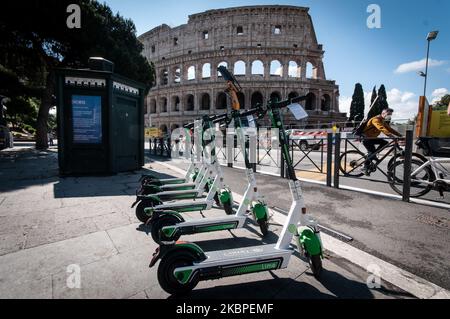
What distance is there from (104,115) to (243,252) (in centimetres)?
712

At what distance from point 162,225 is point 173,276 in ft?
3.63

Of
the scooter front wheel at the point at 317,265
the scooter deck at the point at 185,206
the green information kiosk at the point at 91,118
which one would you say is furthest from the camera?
the green information kiosk at the point at 91,118

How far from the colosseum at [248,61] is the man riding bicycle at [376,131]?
33.8m

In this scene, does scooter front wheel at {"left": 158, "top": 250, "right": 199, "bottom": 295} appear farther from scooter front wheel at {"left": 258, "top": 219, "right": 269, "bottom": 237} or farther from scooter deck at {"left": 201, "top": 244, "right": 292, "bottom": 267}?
scooter front wheel at {"left": 258, "top": 219, "right": 269, "bottom": 237}

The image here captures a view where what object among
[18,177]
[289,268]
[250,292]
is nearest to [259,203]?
[289,268]

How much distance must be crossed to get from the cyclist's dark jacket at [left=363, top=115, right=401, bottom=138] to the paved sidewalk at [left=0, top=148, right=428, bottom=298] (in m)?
4.28

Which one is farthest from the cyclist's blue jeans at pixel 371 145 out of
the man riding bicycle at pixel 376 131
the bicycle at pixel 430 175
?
the bicycle at pixel 430 175

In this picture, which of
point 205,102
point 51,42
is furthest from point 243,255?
point 205,102

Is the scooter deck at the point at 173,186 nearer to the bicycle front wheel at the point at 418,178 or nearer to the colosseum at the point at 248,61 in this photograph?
the bicycle front wheel at the point at 418,178

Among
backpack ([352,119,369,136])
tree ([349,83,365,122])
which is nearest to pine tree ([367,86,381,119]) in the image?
backpack ([352,119,369,136])

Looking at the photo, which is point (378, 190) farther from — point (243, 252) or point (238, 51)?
point (238, 51)

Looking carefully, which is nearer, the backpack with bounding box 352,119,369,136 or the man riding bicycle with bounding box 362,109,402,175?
the man riding bicycle with bounding box 362,109,402,175

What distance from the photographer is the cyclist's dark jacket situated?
19.2 ft

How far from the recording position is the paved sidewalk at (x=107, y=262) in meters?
2.12
